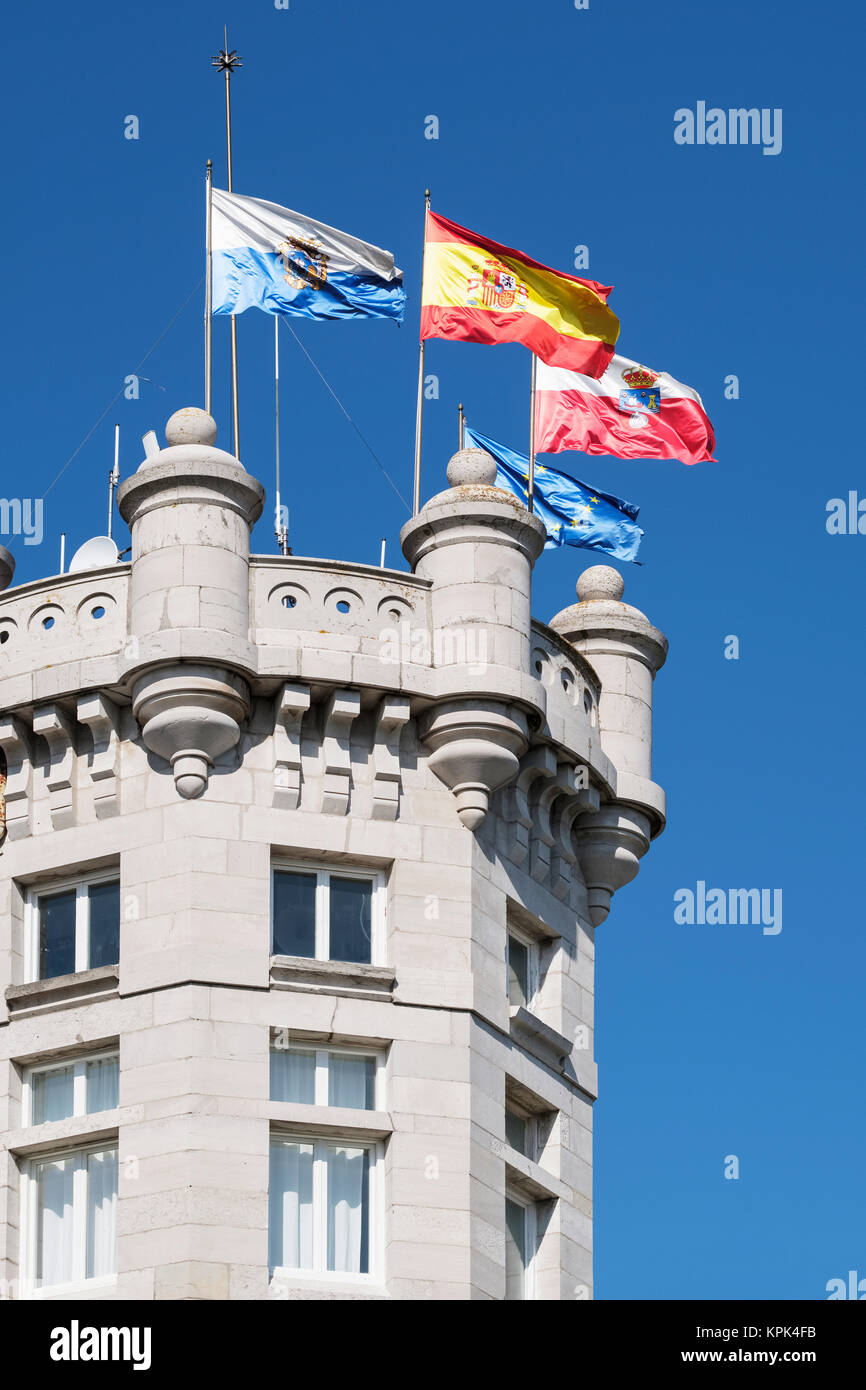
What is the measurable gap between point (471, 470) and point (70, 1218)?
11.7 m

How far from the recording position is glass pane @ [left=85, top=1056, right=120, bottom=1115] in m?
44.8

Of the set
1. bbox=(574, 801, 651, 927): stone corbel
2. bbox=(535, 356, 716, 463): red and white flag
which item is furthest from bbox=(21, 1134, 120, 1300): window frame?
bbox=(535, 356, 716, 463): red and white flag

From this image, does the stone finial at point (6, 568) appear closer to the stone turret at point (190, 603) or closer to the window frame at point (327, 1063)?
the stone turret at point (190, 603)

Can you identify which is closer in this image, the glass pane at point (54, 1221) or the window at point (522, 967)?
the glass pane at point (54, 1221)

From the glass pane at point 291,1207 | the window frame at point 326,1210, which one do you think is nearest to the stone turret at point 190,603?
the window frame at point 326,1210

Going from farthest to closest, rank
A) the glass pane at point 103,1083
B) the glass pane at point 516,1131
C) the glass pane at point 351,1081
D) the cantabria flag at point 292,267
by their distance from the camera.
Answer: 1. the cantabria flag at point 292,267
2. the glass pane at point 516,1131
3. the glass pane at point 351,1081
4. the glass pane at point 103,1083

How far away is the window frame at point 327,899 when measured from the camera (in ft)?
149

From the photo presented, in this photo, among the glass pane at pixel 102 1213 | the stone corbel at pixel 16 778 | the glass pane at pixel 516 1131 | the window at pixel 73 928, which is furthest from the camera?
the glass pane at pixel 516 1131

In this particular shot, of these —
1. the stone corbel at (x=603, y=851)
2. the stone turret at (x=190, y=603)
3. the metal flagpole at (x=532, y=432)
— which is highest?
the metal flagpole at (x=532, y=432)

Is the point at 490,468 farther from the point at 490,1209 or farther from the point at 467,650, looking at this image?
the point at 490,1209

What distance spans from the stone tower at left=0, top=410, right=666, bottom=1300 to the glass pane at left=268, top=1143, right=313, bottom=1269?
39 mm

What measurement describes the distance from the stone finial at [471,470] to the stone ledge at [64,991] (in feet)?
27.9

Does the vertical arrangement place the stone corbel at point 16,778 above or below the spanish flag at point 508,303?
below
